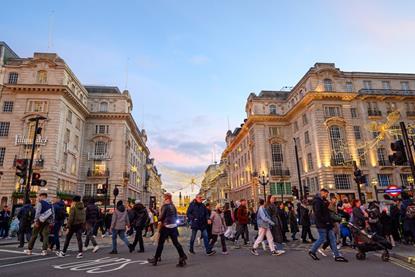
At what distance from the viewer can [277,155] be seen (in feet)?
155

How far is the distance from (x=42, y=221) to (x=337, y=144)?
121 ft

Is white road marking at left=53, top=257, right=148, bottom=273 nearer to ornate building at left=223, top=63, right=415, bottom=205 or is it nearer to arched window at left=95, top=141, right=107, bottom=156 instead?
ornate building at left=223, top=63, right=415, bottom=205

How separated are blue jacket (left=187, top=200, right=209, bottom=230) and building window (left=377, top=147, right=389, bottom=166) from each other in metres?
35.6

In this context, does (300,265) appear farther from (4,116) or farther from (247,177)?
(247,177)

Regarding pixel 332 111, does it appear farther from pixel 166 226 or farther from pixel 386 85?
pixel 166 226

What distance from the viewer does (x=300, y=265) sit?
7336 mm

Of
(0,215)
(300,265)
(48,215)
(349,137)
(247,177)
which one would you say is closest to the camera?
(300,265)

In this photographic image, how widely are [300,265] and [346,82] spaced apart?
3959 cm

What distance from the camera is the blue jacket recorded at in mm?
9961

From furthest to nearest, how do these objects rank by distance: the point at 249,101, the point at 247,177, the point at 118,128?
1. the point at 247,177
2. the point at 249,101
3. the point at 118,128

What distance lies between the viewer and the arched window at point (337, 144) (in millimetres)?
36625

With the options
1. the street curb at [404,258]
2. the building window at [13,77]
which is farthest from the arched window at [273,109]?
the street curb at [404,258]

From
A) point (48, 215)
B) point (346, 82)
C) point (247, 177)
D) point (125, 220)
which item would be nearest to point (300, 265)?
point (125, 220)

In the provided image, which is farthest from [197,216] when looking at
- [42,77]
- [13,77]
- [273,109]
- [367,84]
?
[273,109]
